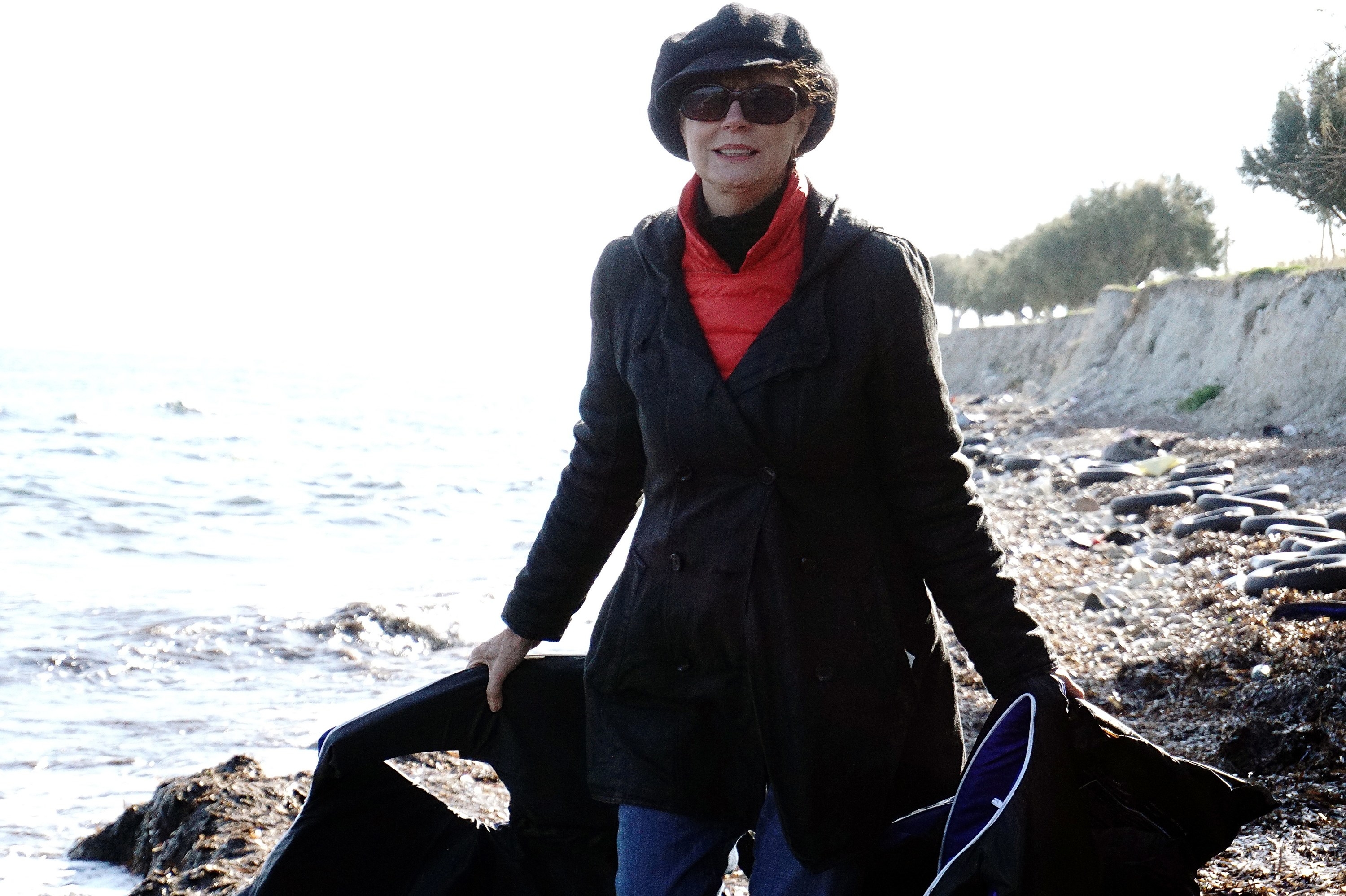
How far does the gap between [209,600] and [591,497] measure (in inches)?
343

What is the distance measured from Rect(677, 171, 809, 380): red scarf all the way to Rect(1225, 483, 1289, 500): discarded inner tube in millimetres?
10582

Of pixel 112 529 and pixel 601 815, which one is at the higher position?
pixel 601 815

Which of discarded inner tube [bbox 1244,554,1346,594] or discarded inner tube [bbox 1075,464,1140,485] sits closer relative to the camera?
discarded inner tube [bbox 1244,554,1346,594]

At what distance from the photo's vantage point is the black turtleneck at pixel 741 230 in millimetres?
2209

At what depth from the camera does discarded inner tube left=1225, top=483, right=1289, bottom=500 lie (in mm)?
11383

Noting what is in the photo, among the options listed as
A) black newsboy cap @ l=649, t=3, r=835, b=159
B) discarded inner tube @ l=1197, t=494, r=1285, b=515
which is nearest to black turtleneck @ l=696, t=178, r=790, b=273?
black newsboy cap @ l=649, t=3, r=835, b=159

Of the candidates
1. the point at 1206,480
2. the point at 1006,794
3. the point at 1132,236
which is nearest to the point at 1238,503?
the point at 1206,480

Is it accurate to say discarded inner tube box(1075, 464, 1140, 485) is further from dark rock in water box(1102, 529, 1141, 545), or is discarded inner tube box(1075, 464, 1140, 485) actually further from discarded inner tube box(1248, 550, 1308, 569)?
discarded inner tube box(1248, 550, 1308, 569)

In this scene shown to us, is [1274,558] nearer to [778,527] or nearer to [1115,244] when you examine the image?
[778,527]

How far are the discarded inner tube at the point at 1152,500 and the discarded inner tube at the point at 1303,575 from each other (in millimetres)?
5213

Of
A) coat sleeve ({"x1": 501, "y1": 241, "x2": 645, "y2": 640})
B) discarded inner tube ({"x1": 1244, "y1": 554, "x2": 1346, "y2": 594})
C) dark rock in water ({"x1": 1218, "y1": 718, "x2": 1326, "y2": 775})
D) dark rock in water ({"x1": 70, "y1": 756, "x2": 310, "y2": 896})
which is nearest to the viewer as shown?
coat sleeve ({"x1": 501, "y1": 241, "x2": 645, "y2": 640})

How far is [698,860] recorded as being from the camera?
2.24 metres

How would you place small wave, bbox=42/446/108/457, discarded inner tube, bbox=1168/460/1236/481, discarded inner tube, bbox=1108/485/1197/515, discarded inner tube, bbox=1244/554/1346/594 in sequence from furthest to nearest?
small wave, bbox=42/446/108/457 < discarded inner tube, bbox=1168/460/1236/481 < discarded inner tube, bbox=1108/485/1197/515 < discarded inner tube, bbox=1244/554/1346/594

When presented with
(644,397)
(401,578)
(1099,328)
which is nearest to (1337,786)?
(644,397)
